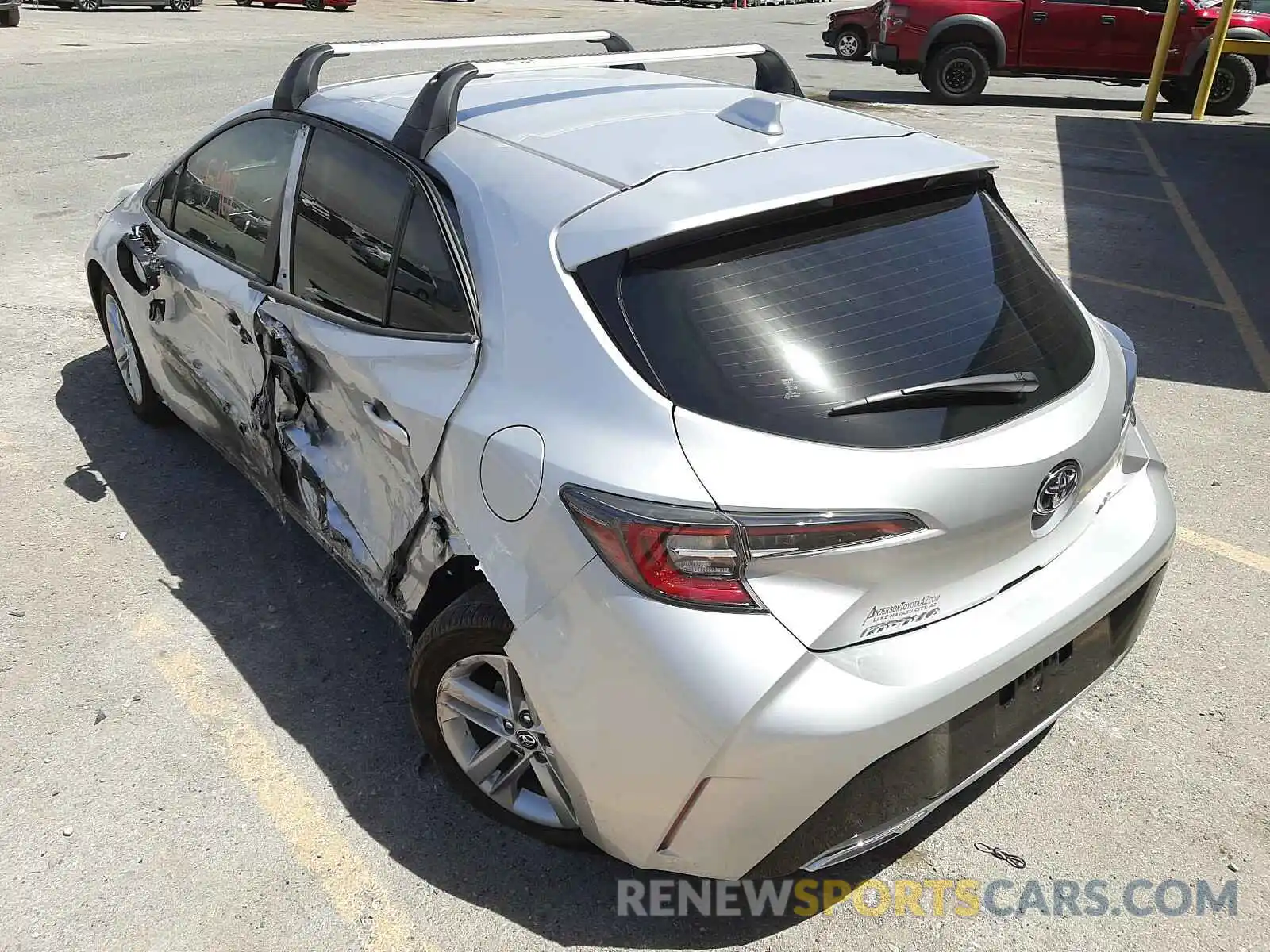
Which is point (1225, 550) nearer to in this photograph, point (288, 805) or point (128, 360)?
point (288, 805)

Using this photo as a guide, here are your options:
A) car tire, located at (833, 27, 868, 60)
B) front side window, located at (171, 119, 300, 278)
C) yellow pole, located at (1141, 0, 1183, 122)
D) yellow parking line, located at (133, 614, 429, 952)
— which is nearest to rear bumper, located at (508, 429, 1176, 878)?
yellow parking line, located at (133, 614, 429, 952)

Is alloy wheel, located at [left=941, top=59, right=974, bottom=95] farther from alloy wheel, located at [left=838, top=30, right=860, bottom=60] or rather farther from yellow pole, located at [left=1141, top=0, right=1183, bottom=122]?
alloy wheel, located at [left=838, top=30, right=860, bottom=60]

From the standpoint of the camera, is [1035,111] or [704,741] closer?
[704,741]

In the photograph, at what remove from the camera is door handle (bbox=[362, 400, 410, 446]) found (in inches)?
106

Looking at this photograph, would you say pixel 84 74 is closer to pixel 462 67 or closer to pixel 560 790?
pixel 462 67

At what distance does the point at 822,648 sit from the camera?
6.91ft

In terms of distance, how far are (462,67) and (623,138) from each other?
0.57 metres

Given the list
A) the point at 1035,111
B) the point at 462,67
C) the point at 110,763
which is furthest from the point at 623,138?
the point at 1035,111

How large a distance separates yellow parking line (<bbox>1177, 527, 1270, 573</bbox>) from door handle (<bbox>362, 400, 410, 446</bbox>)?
3.17 metres

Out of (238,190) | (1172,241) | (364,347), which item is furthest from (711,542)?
(1172,241)

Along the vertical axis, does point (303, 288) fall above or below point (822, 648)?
above

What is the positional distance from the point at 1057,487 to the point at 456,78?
6.25ft

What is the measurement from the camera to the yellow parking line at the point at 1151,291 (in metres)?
7.02

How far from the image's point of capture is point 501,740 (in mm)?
2662
